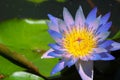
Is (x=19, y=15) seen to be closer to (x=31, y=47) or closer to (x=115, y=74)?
(x=31, y=47)

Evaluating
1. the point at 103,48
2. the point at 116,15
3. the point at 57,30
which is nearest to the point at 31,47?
the point at 57,30

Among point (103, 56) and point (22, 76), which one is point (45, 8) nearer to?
point (22, 76)

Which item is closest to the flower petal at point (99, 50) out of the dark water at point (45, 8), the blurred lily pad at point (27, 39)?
the blurred lily pad at point (27, 39)

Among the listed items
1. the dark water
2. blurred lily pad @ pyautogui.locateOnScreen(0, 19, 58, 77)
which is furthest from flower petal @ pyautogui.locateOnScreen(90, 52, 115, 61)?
the dark water

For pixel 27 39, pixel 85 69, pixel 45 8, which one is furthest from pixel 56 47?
pixel 45 8

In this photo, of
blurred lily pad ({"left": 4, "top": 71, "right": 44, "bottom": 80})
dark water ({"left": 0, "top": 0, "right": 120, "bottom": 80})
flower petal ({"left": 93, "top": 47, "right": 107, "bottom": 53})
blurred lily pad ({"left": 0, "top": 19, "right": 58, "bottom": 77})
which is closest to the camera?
flower petal ({"left": 93, "top": 47, "right": 107, "bottom": 53})

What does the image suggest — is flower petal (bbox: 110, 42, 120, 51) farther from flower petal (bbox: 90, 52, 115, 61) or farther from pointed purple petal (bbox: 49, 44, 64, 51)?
pointed purple petal (bbox: 49, 44, 64, 51)
